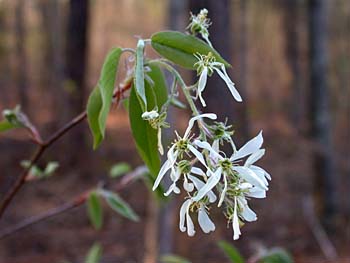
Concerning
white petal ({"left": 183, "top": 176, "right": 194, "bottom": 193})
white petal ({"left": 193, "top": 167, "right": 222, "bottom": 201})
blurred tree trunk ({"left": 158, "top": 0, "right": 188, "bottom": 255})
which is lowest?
blurred tree trunk ({"left": 158, "top": 0, "right": 188, "bottom": 255})

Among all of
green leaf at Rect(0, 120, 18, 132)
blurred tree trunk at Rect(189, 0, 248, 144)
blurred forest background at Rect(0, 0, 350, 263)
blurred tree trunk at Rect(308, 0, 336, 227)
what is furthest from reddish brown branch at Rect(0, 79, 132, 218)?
blurred tree trunk at Rect(308, 0, 336, 227)

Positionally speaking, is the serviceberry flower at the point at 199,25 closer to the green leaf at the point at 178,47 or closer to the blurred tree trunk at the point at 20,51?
the green leaf at the point at 178,47

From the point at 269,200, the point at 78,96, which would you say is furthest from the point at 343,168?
the point at 78,96

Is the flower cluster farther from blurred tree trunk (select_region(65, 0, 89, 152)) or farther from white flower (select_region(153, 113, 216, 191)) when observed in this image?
blurred tree trunk (select_region(65, 0, 89, 152))

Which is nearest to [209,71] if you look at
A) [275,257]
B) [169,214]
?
[275,257]

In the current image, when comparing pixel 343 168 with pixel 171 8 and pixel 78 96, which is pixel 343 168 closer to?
pixel 78 96

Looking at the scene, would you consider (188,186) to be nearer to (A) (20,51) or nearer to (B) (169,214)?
(B) (169,214)

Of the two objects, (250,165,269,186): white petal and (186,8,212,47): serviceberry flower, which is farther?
(186,8,212,47): serviceberry flower

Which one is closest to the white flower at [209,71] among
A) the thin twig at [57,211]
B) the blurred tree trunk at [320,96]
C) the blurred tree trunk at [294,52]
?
the thin twig at [57,211]

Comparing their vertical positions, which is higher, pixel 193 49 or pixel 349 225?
pixel 193 49
